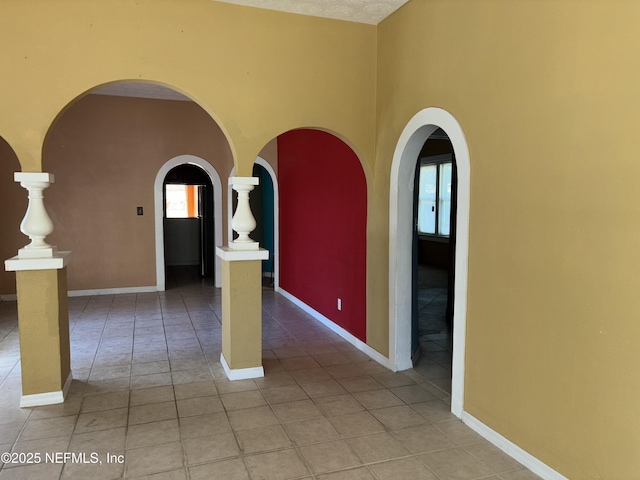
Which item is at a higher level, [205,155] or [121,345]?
[205,155]

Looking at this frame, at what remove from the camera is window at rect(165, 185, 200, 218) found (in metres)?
10.1

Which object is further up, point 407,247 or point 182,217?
point 182,217

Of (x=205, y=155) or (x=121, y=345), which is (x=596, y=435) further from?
(x=205, y=155)

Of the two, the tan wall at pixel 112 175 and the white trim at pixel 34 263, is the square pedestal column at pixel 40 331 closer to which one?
the white trim at pixel 34 263

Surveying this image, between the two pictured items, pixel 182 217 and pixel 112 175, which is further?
pixel 182 217

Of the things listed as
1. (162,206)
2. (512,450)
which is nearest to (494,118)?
(512,450)

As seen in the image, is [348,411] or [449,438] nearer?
[449,438]

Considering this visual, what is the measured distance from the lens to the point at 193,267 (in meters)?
9.88

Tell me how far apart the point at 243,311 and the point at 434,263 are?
23.3 ft

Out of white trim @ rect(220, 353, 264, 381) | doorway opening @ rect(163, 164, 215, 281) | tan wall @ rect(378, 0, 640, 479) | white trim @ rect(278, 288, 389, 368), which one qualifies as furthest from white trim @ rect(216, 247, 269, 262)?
doorway opening @ rect(163, 164, 215, 281)

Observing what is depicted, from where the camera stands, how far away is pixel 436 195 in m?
10.1

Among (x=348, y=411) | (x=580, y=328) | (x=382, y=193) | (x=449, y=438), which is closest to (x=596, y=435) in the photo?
(x=580, y=328)

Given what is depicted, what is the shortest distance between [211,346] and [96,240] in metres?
3.41

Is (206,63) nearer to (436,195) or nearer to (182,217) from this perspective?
(182,217)
